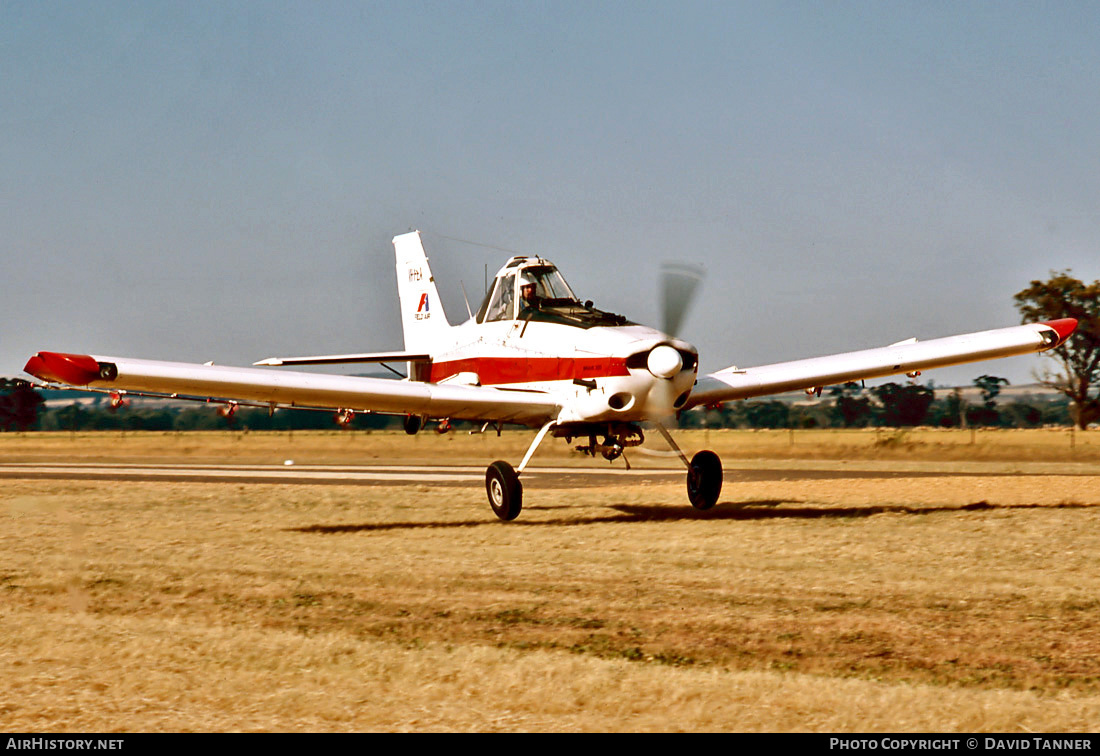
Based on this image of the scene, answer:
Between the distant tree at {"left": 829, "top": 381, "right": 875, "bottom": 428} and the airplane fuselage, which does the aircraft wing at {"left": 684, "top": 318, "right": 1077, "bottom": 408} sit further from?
the distant tree at {"left": 829, "top": 381, "right": 875, "bottom": 428}

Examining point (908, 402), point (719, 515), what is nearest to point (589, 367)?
point (719, 515)

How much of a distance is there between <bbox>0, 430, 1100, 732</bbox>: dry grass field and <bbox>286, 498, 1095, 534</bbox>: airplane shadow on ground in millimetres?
125

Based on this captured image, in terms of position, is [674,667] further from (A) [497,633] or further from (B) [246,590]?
(B) [246,590]

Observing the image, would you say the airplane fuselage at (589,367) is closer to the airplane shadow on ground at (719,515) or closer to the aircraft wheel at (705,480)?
the aircraft wheel at (705,480)

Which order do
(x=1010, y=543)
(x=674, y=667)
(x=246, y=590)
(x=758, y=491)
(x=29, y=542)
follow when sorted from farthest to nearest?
(x=758, y=491), (x=29, y=542), (x=1010, y=543), (x=246, y=590), (x=674, y=667)

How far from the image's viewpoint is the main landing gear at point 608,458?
→ 17.8 meters

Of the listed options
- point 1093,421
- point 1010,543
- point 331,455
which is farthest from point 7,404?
point 1010,543

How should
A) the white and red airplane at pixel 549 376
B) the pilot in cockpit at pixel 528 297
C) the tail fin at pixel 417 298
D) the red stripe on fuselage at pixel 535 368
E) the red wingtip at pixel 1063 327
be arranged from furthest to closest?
the tail fin at pixel 417 298
the red wingtip at pixel 1063 327
the pilot in cockpit at pixel 528 297
the red stripe on fuselage at pixel 535 368
the white and red airplane at pixel 549 376

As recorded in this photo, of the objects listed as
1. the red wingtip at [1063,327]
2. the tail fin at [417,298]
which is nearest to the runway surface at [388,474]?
the tail fin at [417,298]

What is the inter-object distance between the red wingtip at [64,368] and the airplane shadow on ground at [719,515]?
12.5ft

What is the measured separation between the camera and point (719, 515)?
18.2 meters

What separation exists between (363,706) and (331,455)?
46.5 meters
